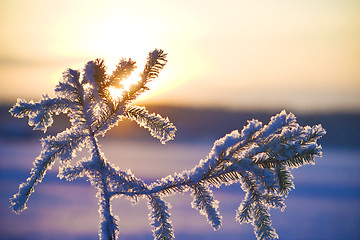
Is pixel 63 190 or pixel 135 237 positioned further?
pixel 63 190

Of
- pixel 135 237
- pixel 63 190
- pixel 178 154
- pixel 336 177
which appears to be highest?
pixel 178 154

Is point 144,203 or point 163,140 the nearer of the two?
point 163,140

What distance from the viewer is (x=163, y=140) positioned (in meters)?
1.43

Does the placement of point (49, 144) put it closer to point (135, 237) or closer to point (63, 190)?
point (135, 237)

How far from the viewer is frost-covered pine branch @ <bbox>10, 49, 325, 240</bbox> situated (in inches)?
53.5

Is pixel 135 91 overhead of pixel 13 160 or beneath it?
beneath

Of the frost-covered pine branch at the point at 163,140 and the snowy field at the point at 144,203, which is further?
the snowy field at the point at 144,203

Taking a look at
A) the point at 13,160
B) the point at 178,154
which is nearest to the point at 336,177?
the point at 178,154

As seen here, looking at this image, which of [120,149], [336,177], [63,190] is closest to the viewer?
[63,190]

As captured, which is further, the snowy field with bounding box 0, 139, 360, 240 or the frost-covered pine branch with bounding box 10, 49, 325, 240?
the snowy field with bounding box 0, 139, 360, 240

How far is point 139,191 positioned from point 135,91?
403mm

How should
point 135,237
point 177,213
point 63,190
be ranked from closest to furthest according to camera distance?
1. point 135,237
2. point 177,213
3. point 63,190

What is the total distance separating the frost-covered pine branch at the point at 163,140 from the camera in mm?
1359

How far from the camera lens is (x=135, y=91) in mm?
1400
